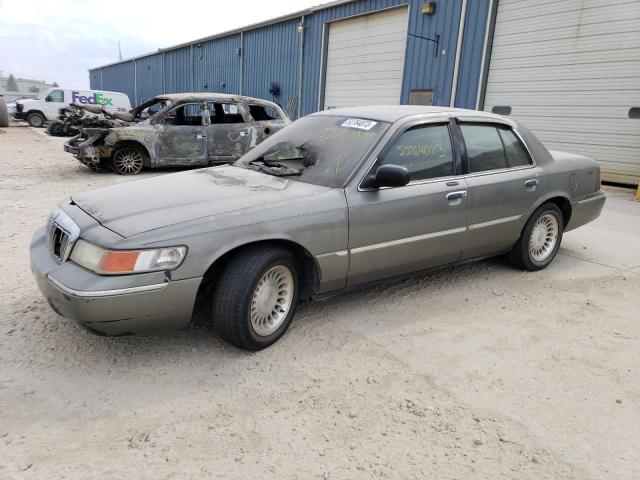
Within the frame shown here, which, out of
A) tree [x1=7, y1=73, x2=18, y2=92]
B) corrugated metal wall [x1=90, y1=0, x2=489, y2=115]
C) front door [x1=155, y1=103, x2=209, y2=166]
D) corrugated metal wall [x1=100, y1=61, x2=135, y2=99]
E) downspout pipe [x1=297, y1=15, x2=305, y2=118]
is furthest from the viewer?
tree [x1=7, y1=73, x2=18, y2=92]

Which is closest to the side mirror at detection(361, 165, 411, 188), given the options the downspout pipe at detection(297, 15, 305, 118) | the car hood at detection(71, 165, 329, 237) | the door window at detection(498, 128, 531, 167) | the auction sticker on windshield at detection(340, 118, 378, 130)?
the car hood at detection(71, 165, 329, 237)

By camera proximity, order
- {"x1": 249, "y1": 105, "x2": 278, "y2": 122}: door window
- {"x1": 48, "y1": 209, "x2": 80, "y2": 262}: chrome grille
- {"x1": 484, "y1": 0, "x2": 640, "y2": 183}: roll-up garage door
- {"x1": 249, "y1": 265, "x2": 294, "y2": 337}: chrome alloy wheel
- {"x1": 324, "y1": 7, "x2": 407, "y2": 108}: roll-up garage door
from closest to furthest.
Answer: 1. {"x1": 48, "y1": 209, "x2": 80, "y2": 262}: chrome grille
2. {"x1": 249, "y1": 265, "x2": 294, "y2": 337}: chrome alloy wheel
3. {"x1": 484, "y1": 0, "x2": 640, "y2": 183}: roll-up garage door
4. {"x1": 249, "y1": 105, "x2": 278, "y2": 122}: door window
5. {"x1": 324, "y1": 7, "x2": 407, "y2": 108}: roll-up garage door

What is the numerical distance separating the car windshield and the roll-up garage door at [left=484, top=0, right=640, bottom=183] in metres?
8.21

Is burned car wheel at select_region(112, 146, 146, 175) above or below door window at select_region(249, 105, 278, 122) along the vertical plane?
below

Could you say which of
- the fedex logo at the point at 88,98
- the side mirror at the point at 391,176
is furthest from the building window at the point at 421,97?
the fedex logo at the point at 88,98

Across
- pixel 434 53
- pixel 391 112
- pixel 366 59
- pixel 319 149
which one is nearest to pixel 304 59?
pixel 366 59

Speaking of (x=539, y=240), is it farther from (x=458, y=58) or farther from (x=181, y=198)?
(x=458, y=58)

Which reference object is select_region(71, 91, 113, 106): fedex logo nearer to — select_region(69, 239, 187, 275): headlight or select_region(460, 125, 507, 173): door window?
select_region(460, 125, 507, 173): door window

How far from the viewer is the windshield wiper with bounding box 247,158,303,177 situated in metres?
3.65

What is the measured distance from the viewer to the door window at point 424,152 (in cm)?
363

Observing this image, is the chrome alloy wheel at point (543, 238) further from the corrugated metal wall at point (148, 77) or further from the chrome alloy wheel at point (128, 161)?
the corrugated metal wall at point (148, 77)

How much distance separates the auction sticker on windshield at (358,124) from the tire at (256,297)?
121cm

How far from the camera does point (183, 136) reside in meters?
10.0

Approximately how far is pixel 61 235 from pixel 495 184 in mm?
3249
